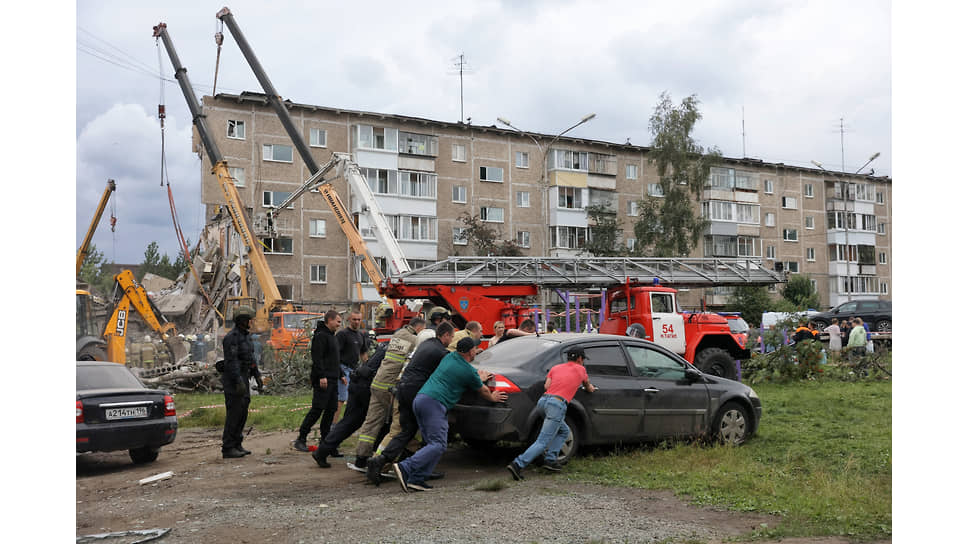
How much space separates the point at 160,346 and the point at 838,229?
164 feet

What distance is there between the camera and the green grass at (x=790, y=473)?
21.3 feet

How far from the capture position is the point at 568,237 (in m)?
47.8

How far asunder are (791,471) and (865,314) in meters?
30.5

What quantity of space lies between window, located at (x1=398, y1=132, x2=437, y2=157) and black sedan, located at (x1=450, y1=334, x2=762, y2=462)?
3464cm

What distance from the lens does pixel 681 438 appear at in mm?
9539

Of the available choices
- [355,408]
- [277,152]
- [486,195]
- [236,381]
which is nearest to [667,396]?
[355,408]

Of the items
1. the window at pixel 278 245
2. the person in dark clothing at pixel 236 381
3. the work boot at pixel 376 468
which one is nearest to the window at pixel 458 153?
the window at pixel 278 245

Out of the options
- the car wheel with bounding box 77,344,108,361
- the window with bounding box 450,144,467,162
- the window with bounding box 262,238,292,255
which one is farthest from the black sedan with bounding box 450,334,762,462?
the window with bounding box 450,144,467,162

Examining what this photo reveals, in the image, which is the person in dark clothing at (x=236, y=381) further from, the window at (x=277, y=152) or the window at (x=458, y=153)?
the window at (x=458, y=153)

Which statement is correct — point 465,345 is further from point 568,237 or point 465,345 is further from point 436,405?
point 568,237

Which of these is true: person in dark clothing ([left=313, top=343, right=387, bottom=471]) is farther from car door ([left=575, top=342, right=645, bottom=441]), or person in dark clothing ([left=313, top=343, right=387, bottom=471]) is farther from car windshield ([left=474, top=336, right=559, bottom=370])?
car door ([left=575, top=342, right=645, bottom=441])

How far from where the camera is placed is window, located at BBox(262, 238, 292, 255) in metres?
39.8

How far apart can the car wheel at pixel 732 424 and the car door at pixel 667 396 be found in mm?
254
